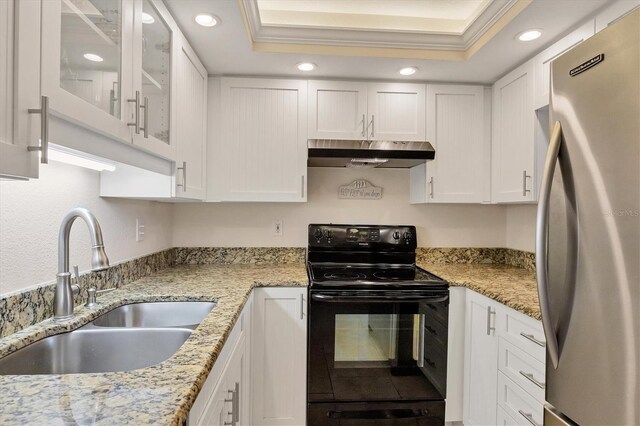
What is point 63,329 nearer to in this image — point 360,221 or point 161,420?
point 161,420

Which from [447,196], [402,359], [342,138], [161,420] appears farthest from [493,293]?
[161,420]

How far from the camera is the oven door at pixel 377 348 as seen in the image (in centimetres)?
192

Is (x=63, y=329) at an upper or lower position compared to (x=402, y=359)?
upper

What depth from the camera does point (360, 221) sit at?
2.60 meters

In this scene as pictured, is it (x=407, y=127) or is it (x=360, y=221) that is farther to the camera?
(x=360, y=221)

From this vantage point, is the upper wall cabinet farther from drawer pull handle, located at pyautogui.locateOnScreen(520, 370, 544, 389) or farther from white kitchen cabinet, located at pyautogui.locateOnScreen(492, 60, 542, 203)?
drawer pull handle, located at pyautogui.locateOnScreen(520, 370, 544, 389)

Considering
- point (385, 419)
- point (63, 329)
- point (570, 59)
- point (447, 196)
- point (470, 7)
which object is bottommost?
point (385, 419)

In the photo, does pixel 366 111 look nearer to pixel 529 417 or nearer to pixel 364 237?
pixel 364 237

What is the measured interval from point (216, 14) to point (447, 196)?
1709 mm

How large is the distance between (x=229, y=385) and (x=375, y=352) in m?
0.94

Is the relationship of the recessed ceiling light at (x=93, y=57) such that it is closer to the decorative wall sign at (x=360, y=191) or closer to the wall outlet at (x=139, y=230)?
the wall outlet at (x=139, y=230)

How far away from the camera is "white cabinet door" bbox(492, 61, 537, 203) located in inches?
78.0

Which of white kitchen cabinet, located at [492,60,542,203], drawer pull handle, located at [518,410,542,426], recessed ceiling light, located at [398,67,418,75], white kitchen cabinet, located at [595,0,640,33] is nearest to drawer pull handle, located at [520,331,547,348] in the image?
drawer pull handle, located at [518,410,542,426]

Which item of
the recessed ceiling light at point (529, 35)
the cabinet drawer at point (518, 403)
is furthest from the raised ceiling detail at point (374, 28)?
the cabinet drawer at point (518, 403)
